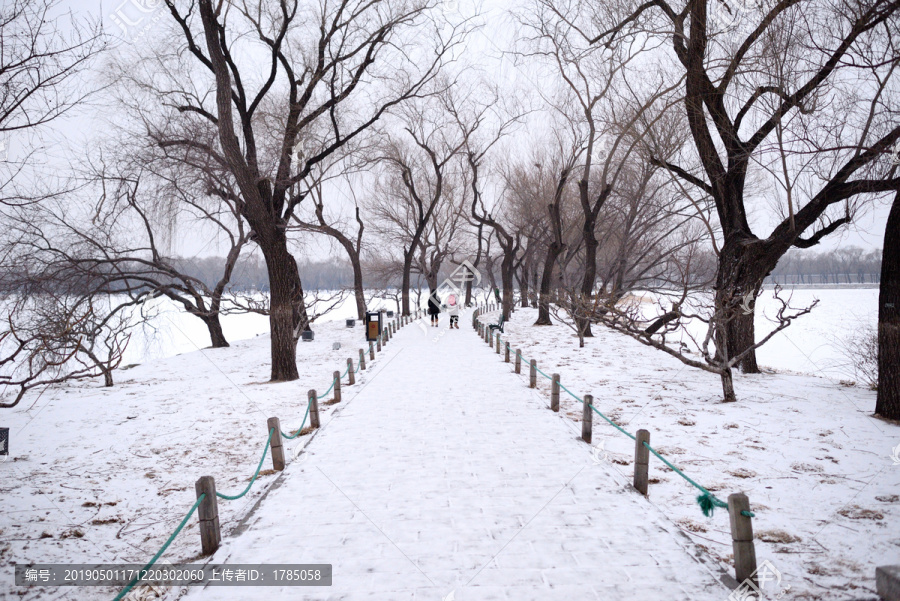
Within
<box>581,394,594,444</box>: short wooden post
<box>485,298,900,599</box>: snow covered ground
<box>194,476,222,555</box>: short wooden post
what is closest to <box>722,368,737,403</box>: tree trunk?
<box>485,298,900,599</box>: snow covered ground

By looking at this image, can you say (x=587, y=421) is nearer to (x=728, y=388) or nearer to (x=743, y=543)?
(x=743, y=543)

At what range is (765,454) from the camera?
6.59 m

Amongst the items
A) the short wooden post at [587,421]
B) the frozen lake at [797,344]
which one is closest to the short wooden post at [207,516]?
the short wooden post at [587,421]

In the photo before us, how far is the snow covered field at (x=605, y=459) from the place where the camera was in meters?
4.42

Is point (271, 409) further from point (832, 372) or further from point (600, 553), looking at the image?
point (832, 372)

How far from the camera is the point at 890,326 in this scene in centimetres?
792

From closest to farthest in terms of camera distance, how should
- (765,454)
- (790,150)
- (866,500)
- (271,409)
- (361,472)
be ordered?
1. (866,500)
2. (361,472)
3. (765,454)
4. (790,150)
5. (271,409)

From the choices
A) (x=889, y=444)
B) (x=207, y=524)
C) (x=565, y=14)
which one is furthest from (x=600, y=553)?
(x=565, y=14)

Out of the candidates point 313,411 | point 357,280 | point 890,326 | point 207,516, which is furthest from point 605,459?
point 357,280

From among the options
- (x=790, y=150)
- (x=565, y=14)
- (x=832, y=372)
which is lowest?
(x=832, y=372)

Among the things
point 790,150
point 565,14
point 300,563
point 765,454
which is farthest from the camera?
point 565,14

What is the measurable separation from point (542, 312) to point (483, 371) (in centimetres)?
1317

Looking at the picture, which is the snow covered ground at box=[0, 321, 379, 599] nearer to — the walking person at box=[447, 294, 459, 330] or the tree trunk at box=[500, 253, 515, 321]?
the walking person at box=[447, 294, 459, 330]

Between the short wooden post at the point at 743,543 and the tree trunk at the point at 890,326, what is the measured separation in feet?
20.7
